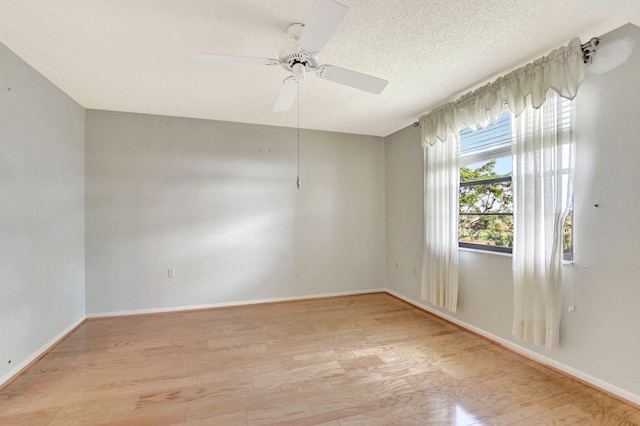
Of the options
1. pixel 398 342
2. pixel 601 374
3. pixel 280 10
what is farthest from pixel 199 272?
pixel 601 374

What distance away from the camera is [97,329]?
2928mm

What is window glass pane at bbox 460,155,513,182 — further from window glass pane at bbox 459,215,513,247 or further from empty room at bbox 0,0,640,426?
window glass pane at bbox 459,215,513,247

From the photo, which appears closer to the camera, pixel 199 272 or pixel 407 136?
pixel 199 272

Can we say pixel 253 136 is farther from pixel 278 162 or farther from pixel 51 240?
pixel 51 240

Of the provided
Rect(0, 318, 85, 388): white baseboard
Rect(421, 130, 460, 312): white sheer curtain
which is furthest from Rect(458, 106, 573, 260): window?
Rect(0, 318, 85, 388): white baseboard

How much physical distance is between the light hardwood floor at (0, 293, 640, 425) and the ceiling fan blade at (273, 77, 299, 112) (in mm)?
2198

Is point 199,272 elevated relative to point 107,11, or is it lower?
lower

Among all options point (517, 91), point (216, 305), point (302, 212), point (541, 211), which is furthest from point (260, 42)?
point (216, 305)

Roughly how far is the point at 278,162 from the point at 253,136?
1.60 ft

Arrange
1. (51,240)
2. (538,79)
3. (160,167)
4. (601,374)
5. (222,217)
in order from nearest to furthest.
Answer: (601,374), (538,79), (51,240), (160,167), (222,217)

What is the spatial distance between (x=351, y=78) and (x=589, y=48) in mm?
1661

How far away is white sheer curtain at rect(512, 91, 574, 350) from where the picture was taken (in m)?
2.03

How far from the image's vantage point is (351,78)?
5.98ft

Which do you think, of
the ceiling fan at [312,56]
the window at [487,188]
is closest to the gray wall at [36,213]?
the ceiling fan at [312,56]
